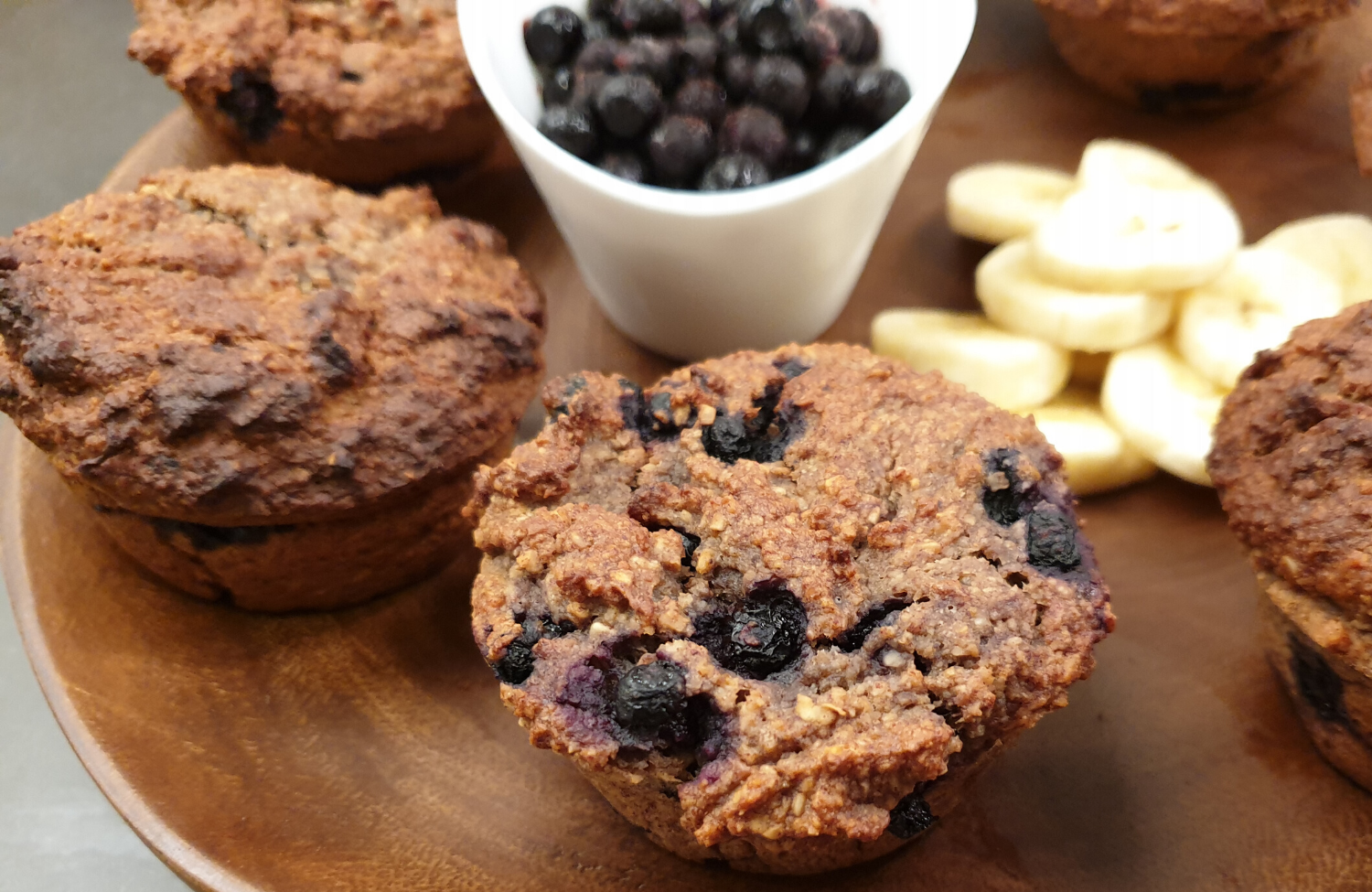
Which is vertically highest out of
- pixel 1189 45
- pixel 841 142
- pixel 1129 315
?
pixel 841 142

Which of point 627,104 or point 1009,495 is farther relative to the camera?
point 627,104

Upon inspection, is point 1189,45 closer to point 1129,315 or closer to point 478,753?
point 1129,315

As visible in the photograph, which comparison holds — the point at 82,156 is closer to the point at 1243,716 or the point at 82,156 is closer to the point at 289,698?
the point at 289,698

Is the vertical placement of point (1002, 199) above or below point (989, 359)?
above

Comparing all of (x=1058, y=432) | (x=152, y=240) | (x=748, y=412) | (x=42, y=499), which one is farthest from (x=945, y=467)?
(x=42, y=499)

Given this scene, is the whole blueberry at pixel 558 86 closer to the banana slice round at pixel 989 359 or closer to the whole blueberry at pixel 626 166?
the whole blueberry at pixel 626 166

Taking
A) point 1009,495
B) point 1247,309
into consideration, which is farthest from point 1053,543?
point 1247,309

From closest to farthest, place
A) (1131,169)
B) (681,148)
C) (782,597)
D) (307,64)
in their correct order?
(782,597) → (681,148) → (307,64) → (1131,169)
